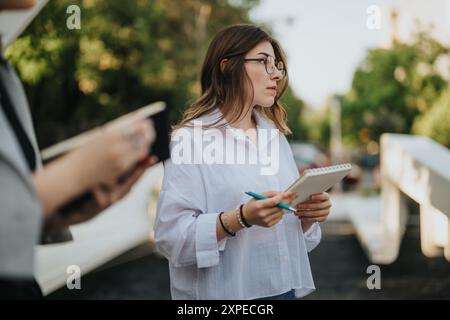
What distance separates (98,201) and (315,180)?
60 centimetres

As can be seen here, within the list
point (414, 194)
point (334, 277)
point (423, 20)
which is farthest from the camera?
point (423, 20)

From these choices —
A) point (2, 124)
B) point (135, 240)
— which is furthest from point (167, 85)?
point (2, 124)

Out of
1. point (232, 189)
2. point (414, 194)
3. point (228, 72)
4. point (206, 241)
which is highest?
point (228, 72)

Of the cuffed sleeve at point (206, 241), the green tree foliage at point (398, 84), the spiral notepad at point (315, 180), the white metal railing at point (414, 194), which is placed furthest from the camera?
the green tree foliage at point (398, 84)

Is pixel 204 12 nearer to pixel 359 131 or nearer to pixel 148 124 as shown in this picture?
pixel 359 131

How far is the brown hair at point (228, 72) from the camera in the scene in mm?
1675

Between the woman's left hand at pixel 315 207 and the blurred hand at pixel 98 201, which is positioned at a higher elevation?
the blurred hand at pixel 98 201

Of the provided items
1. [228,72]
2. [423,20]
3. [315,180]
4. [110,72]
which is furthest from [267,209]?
[423,20]

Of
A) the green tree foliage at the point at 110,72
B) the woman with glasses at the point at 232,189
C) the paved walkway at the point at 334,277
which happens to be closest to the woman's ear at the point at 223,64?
the woman with glasses at the point at 232,189

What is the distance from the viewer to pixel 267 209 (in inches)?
54.6

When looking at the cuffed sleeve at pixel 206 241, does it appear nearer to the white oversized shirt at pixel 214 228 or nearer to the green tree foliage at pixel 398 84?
the white oversized shirt at pixel 214 228

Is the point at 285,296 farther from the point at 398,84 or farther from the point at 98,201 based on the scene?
the point at 398,84

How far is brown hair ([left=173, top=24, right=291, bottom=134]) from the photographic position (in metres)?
1.67

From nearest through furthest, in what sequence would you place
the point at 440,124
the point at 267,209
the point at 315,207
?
1. the point at 267,209
2. the point at 315,207
3. the point at 440,124
